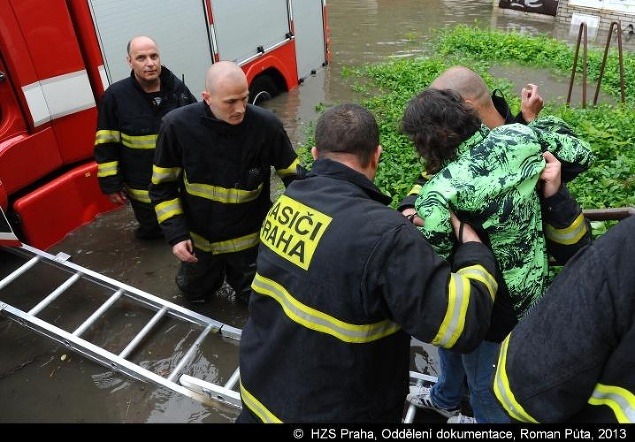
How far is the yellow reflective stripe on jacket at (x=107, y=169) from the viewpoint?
3940 mm

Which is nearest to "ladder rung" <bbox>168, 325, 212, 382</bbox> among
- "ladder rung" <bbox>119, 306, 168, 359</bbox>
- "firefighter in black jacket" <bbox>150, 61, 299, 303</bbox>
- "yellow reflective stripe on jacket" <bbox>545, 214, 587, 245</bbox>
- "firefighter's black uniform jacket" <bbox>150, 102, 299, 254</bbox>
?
"ladder rung" <bbox>119, 306, 168, 359</bbox>

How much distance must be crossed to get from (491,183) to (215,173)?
73.8 inches

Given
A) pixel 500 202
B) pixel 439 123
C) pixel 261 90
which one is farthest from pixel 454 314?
pixel 261 90

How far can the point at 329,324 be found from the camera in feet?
5.30

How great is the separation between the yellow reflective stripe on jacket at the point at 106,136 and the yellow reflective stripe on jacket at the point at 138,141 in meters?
0.05

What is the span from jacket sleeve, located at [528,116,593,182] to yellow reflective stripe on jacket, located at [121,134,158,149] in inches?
116

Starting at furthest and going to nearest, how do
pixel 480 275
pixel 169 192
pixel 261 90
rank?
pixel 261 90
pixel 169 192
pixel 480 275

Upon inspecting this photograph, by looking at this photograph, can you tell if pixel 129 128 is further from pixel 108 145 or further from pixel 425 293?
pixel 425 293

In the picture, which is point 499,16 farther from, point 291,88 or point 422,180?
point 422,180

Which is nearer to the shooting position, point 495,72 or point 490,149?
point 490,149

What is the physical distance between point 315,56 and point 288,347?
7812 mm

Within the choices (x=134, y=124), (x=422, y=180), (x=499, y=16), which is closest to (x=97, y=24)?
(x=134, y=124)

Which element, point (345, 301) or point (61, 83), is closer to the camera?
point (345, 301)

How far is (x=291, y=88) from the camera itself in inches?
318
